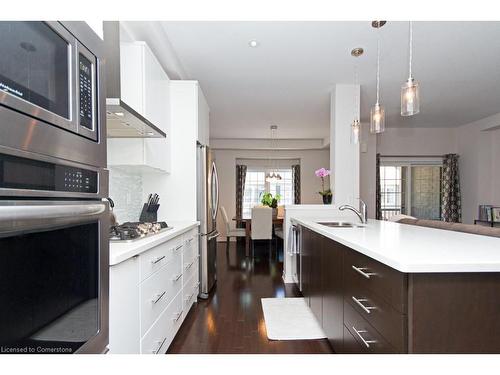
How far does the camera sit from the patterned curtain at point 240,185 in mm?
7164

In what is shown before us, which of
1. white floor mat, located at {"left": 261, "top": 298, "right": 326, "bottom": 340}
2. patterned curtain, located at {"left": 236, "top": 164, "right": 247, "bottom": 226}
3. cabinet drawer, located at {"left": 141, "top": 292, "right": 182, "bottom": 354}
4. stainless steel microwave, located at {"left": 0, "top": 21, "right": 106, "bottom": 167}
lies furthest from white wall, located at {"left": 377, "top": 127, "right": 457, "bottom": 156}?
stainless steel microwave, located at {"left": 0, "top": 21, "right": 106, "bottom": 167}

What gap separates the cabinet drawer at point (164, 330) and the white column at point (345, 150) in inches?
95.0

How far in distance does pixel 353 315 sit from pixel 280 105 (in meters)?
3.61

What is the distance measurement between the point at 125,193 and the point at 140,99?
35.6 inches

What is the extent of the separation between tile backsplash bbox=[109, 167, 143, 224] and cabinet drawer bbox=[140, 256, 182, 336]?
72cm

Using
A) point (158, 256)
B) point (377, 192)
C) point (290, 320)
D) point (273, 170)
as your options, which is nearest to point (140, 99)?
point (158, 256)

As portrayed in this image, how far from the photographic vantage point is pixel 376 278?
3.76 ft

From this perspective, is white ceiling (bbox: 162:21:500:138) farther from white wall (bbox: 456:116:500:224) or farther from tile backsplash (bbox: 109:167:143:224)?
tile backsplash (bbox: 109:167:143:224)

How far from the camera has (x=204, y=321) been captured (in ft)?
7.91

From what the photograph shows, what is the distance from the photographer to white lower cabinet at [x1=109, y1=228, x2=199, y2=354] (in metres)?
1.14

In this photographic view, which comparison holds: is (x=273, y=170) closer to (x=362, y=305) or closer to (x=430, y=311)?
(x=362, y=305)

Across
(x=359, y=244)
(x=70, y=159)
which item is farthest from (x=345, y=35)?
(x=70, y=159)
